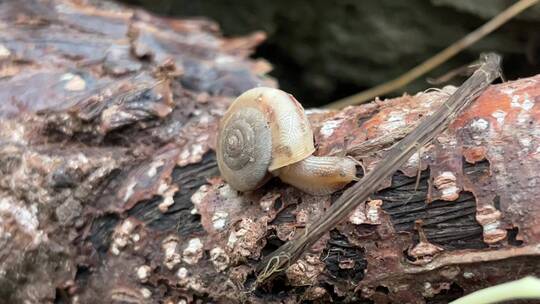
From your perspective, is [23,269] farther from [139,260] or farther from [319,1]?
[319,1]

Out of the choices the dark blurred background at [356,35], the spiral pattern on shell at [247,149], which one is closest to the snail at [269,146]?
the spiral pattern on shell at [247,149]

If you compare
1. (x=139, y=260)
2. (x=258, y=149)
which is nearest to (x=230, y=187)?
(x=258, y=149)

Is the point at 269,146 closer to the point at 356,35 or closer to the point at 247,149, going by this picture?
the point at 247,149

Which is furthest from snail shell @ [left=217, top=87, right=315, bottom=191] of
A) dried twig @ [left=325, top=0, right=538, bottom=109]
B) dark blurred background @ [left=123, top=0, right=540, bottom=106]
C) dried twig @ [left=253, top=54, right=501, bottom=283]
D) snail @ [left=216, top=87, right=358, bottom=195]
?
dark blurred background @ [left=123, top=0, right=540, bottom=106]

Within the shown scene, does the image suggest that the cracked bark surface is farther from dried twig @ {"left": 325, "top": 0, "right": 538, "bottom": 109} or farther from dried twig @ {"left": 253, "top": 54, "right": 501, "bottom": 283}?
dried twig @ {"left": 325, "top": 0, "right": 538, "bottom": 109}

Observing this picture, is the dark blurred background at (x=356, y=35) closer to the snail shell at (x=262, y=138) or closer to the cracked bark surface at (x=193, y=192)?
the cracked bark surface at (x=193, y=192)
